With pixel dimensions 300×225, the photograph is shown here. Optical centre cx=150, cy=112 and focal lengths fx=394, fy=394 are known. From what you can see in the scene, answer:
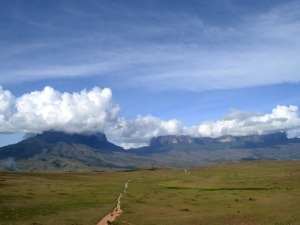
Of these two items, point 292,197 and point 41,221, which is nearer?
point 41,221

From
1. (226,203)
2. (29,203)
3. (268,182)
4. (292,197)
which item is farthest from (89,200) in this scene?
(268,182)

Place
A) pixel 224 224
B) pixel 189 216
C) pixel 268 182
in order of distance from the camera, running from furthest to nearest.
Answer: pixel 268 182, pixel 189 216, pixel 224 224

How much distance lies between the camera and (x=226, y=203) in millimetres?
80812

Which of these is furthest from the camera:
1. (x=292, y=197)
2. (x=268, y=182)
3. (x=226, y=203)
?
(x=268, y=182)

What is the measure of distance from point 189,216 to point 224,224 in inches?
382

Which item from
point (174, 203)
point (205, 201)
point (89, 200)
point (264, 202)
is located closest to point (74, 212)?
point (89, 200)


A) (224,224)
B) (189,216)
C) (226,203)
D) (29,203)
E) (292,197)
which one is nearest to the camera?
(224,224)

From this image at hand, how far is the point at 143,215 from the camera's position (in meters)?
64.4

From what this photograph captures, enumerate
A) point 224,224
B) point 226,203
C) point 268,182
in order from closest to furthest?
point 224,224 < point 226,203 < point 268,182

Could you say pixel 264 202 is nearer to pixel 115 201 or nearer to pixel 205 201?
pixel 205 201

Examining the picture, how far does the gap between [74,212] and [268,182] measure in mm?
81685

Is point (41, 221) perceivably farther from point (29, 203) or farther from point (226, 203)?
point (226, 203)

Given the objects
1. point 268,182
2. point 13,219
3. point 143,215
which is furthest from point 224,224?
point 268,182

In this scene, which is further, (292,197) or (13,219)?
(292,197)
